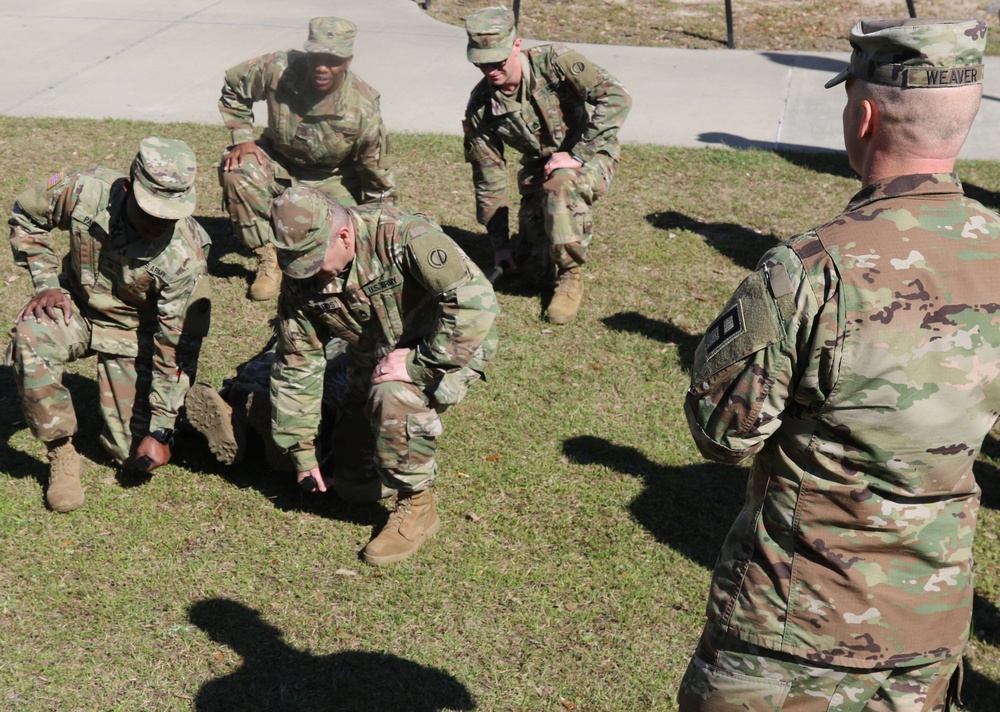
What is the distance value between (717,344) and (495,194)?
5.71 m

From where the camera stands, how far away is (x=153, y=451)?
5.48 m

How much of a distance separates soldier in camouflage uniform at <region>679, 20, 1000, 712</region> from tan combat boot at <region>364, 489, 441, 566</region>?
265 centimetres

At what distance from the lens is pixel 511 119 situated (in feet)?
24.9

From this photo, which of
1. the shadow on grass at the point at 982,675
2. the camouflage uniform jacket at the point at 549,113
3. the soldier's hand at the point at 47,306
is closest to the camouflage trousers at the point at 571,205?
the camouflage uniform jacket at the point at 549,113

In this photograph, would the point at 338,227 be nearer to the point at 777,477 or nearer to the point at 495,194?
the point at 777,477

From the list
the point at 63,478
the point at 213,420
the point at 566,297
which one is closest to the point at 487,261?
the point at 566,297

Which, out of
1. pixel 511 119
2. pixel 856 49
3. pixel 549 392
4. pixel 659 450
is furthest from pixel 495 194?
pixel 856 49

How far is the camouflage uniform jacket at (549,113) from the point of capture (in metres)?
7.39

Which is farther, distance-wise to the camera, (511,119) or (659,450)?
(511,119)

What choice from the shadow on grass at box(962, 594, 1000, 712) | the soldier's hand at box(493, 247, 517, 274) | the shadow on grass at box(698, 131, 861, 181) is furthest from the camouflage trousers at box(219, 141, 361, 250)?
the shadow on grass at box(698, 131, 861, 181)

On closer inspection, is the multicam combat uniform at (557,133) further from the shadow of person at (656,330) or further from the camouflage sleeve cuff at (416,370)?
the camouflage sleeve cuff at (416,370)

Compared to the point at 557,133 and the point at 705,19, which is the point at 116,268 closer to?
the point at 557,133

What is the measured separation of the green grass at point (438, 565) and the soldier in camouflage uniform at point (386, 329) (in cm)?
40

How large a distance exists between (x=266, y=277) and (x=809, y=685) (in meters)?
6.03
